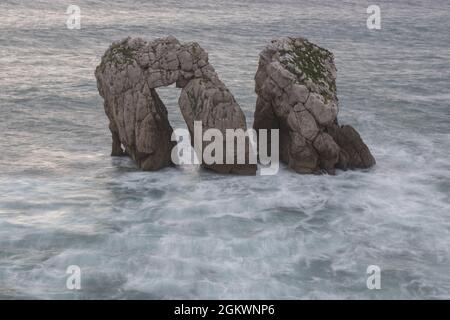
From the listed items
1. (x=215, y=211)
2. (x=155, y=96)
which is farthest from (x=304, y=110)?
(x=155, y=96)

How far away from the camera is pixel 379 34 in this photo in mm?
78312

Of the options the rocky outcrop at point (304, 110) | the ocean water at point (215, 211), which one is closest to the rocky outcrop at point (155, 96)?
the ocean water at point (215, 211)

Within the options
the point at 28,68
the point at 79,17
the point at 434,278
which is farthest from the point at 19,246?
the point at 79,17

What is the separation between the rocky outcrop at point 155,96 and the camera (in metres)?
32.6

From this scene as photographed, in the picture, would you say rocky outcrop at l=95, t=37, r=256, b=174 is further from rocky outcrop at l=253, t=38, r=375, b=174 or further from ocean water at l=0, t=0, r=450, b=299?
rocky outcrop at l=253, t=38, r=375, b=174

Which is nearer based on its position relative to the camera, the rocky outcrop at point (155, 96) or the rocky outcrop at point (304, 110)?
the rocky outcrop at point (304, 110)

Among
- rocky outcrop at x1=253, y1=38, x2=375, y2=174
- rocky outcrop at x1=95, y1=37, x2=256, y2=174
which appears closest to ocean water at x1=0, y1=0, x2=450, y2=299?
rocky outcrop at x1=253, y1=38, x2=375, y2=174

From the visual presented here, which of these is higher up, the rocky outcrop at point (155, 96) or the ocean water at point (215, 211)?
the rocky outcrop at point (155, 96)

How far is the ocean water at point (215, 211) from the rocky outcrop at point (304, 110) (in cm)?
107

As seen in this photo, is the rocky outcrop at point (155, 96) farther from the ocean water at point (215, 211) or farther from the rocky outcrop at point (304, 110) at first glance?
the rocky outcrop at point (304, 110)

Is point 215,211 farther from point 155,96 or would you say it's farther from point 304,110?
point 155,96

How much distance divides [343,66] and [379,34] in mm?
20218

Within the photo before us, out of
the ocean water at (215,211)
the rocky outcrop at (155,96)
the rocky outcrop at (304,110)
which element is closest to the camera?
the ocean water at (215,211)
